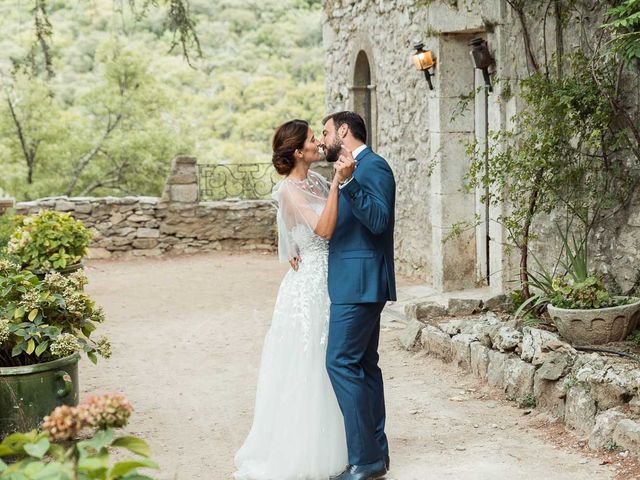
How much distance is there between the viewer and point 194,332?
8438mm

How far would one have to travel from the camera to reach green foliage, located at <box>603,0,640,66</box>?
5.61m

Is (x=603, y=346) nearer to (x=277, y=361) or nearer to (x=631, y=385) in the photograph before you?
(x=631, y=385)

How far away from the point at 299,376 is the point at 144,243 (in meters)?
9.61

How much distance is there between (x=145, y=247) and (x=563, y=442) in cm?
966

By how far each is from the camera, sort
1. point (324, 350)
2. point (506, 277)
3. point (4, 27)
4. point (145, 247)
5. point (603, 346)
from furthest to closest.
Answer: point (4, 27), point (145, 247), point (506, 277), point (603, 346), point (324, 350)

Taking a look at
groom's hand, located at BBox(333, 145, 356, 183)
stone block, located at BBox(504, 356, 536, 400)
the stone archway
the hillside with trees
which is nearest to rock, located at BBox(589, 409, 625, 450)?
stone block, located at BBox(504, 356, 536, 400)

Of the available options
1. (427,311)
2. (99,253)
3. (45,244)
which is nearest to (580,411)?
(427,311)

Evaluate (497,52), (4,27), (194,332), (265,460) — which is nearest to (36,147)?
(4,27)

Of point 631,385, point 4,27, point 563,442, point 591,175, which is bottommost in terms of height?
point 563,442

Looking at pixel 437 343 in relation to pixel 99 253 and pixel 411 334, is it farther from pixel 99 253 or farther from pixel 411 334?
pixel 99 253

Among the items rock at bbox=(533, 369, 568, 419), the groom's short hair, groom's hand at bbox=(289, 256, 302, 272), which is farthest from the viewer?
rock at bbox=(533, 369, 568, 419)

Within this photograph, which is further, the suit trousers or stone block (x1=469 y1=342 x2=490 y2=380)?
stone block (x1=469 y1=342 x2=490 y2=380)

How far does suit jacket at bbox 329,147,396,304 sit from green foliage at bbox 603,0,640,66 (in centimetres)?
220

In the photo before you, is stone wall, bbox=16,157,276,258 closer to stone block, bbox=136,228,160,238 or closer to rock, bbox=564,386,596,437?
stone block, bbox=136,228,160,238
